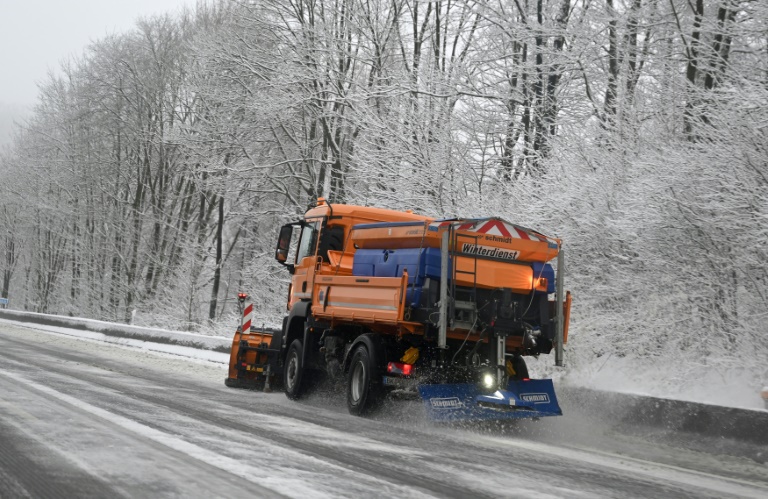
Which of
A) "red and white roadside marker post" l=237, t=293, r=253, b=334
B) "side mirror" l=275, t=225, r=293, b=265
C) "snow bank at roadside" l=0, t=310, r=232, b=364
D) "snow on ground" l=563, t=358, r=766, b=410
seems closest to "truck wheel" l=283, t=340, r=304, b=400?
"side mirror" l=275, t=225, r=293, b=265

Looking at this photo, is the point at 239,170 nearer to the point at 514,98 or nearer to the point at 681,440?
the point at 514,98

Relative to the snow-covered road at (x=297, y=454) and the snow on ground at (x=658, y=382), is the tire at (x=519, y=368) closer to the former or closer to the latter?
the snow-covered road at (x=297, y=454)

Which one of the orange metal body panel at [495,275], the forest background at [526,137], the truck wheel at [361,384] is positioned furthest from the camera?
the forest background at [526,137]

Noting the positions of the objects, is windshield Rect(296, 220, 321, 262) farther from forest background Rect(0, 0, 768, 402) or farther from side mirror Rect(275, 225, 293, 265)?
forest background Rect(0, 0, 768, 402)

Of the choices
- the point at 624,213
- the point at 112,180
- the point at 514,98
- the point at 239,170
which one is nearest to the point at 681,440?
the point at 624,213

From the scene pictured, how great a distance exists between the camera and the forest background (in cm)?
1216

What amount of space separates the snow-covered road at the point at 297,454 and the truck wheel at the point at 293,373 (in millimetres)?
937

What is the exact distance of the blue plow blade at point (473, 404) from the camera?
30.4 ft

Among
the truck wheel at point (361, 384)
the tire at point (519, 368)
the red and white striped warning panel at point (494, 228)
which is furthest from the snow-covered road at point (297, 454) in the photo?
the red and white striped warning panel at point (494, 228)

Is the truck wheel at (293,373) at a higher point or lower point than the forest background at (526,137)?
lower

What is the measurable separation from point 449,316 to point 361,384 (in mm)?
1669

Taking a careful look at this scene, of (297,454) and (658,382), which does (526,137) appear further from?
(297,454)

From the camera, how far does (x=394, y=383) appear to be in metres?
9.95

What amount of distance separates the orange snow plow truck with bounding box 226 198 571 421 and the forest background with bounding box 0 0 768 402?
212cm
